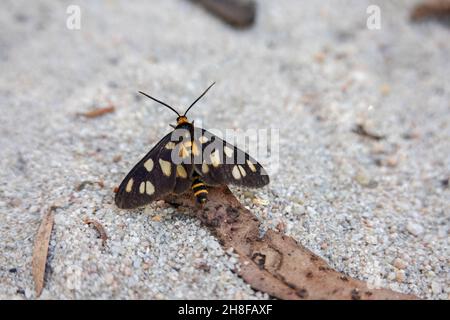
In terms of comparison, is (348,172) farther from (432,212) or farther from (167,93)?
(167,93)

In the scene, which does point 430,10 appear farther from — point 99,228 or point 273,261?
point 99,228

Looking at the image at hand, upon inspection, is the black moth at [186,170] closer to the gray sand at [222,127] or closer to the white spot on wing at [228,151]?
the white spot on wing at [228,151]

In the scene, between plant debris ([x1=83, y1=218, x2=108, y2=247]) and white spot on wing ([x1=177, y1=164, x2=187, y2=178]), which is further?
white spot on wing ([x1=177, y1=164, x2=187, y2=178])

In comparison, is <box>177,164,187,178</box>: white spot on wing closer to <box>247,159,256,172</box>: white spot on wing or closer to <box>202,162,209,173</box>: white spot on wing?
<box>202,162,209,173</box>: white spot on wing

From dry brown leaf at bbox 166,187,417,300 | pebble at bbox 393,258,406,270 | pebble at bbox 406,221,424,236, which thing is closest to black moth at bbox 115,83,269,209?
dry brown leaf at bbox 166,187,417,300

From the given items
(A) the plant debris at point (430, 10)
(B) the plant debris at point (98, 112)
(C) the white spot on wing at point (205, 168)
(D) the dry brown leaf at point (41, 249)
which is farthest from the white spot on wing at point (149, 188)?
(A) the plant debris at point (430, 10)
